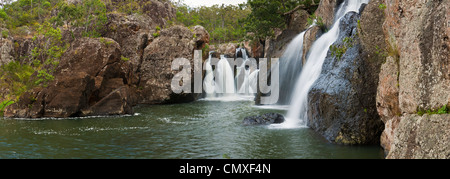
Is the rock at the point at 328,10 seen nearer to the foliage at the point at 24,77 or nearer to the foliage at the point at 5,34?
the foliage at the point at 24,77

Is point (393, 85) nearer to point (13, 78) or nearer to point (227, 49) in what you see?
point (13, 78)

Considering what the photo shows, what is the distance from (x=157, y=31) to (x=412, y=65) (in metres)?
27.0

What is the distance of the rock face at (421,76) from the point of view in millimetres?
6406

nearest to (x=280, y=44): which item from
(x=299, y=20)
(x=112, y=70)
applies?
(x=299, y=20)

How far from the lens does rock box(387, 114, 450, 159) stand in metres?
6.16

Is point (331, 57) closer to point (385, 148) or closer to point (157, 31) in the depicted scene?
point (385, 148)

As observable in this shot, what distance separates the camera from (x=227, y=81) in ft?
121

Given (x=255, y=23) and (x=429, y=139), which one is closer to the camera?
(x=429, y=139)

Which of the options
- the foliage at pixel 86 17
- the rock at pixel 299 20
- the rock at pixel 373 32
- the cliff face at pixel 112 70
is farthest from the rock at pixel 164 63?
the rock at pixel 373 32

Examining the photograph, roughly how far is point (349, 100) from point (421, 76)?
4346 mm

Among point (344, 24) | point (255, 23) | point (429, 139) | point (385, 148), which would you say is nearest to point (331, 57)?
point (344, 24)

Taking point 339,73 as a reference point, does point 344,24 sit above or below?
above

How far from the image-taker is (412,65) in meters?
7.62

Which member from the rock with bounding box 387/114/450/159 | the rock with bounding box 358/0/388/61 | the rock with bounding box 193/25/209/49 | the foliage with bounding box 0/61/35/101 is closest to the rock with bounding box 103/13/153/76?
the rock with bounding box 193/25/209/49
